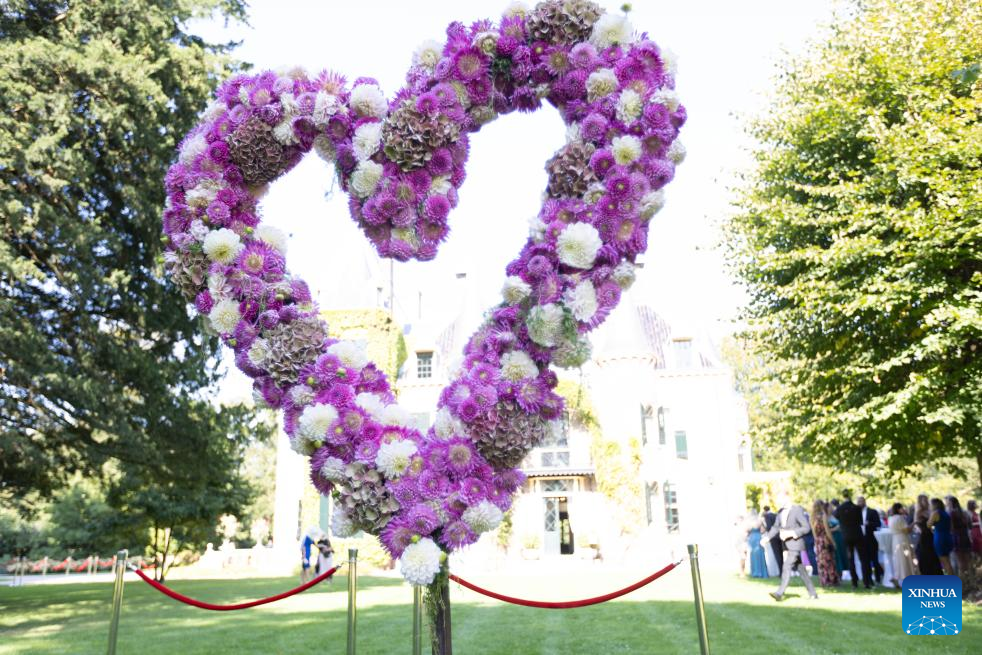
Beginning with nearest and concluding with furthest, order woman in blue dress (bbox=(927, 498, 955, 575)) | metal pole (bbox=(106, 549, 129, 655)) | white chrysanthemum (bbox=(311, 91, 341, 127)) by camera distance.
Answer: white chrysanthemum (bbox=(311, 91, 341, 127)) < metal pole (bbox=(106, 549, 129, 655)) < woman in blue dress (bbox=(927, 498, 955, 575))

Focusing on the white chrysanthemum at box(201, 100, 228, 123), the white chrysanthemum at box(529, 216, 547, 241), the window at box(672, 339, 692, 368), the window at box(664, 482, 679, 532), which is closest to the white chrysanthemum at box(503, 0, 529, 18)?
the white chrysanthemum at box(529, 216, 547, 241)

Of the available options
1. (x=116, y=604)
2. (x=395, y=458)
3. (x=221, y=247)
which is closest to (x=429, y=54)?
(x=221, y=247)

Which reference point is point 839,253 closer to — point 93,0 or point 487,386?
point 487,386

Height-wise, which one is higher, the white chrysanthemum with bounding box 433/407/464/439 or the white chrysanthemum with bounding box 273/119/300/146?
the white chrysanthemum with bounding box 273/119/300/146

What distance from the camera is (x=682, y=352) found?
3152cm

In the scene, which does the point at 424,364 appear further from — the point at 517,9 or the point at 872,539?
the point at 517,9

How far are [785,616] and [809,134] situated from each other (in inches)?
344

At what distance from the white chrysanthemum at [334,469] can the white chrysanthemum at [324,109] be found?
200 cm

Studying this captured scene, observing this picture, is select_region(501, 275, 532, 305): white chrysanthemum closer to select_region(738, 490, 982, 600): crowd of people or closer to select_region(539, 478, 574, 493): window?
select_region(738, 490, 982, 600): crowd of people

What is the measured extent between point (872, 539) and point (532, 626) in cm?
742

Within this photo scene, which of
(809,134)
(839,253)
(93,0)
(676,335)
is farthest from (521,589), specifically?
(676,335)

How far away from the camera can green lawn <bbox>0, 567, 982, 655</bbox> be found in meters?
7.72

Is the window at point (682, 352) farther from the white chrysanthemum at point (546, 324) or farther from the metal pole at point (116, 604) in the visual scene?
the white chrysanthemum at point (546, 324)

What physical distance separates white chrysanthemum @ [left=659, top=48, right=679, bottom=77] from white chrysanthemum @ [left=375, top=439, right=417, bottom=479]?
2611 millimetres
